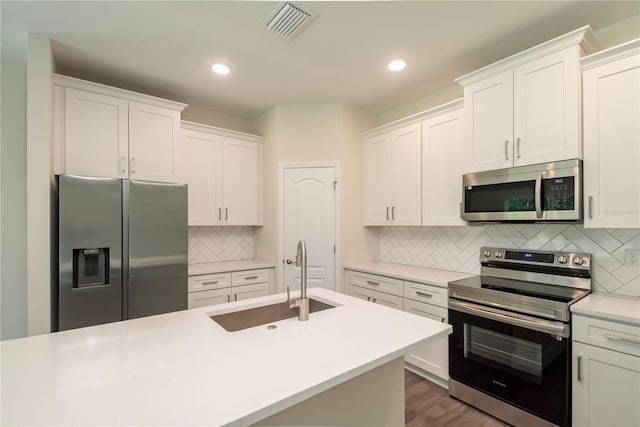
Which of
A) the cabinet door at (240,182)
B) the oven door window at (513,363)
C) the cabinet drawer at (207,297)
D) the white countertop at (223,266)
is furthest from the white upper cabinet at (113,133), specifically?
the oven door window at (513,363)

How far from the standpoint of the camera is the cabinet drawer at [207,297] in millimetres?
2857

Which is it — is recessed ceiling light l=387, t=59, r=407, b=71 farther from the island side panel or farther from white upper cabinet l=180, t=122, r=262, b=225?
the island side panel

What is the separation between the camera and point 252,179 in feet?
11.8

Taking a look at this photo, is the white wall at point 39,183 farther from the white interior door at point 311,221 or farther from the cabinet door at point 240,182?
the white interior door at point 311,221

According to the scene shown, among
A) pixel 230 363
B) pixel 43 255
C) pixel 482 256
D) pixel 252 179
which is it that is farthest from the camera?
pixel 252 179

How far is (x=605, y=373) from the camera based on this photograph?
5.16 feet

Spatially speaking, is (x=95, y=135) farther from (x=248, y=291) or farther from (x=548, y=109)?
(x=548, y=109)

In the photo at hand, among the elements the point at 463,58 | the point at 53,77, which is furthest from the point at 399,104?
the point at 53,77

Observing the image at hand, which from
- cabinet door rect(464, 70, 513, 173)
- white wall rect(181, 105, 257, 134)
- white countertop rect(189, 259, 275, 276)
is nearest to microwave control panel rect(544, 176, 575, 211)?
cabinet door rect(464, 70, 513, 173)

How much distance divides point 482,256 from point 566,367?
1.01 meters

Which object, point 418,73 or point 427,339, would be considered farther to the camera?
point 418,73

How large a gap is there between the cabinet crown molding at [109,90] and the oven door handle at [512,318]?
3103 mm

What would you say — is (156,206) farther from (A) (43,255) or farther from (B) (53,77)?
(B) (53,77)

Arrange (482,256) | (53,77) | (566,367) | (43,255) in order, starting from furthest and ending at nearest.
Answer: (482,256) → (53,77) → (43,255) → (566,367)
